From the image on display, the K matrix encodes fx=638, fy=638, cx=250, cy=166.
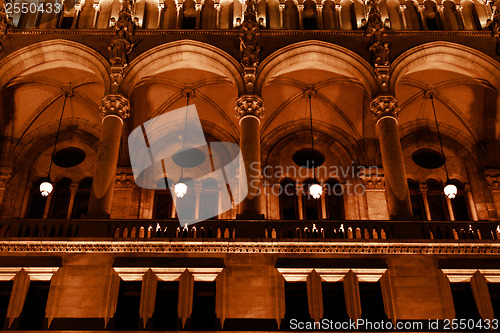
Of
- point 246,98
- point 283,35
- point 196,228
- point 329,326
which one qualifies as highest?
point 283,35

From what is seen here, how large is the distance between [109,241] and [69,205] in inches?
327

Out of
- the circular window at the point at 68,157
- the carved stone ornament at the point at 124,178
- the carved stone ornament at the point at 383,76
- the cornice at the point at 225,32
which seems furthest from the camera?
the circular window at the point at 68,157

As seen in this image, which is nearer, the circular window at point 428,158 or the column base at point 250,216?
the column base at point 250,216

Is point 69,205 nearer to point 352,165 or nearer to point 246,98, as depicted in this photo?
point 246,98

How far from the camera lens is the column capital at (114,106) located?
24125 mm

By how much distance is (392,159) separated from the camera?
76.0 feet

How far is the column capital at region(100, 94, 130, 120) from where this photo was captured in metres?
24.1

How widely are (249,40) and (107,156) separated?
743cm

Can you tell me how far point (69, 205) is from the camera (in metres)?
28.0

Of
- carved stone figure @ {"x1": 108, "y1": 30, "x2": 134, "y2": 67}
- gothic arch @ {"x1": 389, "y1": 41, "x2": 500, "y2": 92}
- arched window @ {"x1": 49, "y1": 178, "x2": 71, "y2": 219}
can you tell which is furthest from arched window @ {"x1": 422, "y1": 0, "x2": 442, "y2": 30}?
arched window @ {"x1": 49, "y1": 178, "x2": 71, "y2": 219}

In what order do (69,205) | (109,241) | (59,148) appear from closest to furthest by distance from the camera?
(109,241), (69,205), (59,148)

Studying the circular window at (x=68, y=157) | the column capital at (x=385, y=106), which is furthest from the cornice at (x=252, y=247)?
the circular window at (x=68, y=157)

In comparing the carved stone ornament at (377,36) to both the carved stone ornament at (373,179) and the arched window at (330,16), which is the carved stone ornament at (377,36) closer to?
the arched window at (330,16)

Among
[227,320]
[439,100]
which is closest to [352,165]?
[439,100]
